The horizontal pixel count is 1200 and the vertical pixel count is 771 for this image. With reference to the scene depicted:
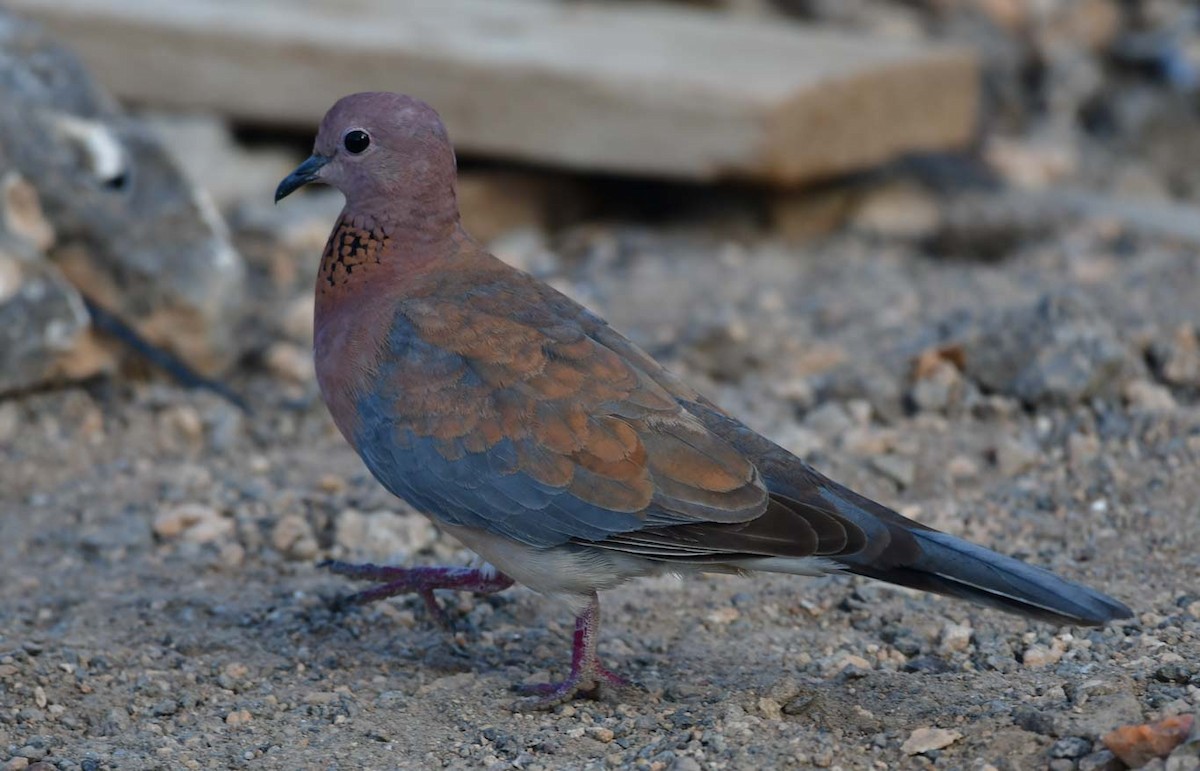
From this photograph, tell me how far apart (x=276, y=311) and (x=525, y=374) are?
2.73 m

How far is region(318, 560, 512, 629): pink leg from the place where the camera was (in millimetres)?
4160

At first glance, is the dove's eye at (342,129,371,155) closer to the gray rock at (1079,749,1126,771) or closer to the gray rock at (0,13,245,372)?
the gray rock at (0,13,245,372)

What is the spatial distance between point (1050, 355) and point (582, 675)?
2.28m

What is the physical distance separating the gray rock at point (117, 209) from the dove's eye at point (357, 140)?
5.75 ft

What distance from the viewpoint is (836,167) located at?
279 inches

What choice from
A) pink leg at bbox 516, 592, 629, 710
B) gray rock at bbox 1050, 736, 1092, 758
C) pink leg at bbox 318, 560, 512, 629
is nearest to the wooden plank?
pink leg at bbox 318, 560, 512, 629

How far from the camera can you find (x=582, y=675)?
378 cm

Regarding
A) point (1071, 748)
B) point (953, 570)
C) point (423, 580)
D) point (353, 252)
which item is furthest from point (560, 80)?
point (1071, 748)

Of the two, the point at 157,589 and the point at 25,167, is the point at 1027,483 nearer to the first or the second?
the point at 157,589

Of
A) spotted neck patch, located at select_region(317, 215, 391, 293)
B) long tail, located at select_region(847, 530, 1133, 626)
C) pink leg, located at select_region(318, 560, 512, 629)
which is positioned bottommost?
pink leg, located at select_region(318, 560, 512, 629)

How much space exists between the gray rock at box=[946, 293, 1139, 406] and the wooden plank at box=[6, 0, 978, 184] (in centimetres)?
172

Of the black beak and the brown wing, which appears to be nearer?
the brown wing

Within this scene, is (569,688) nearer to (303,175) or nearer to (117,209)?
(303,175)

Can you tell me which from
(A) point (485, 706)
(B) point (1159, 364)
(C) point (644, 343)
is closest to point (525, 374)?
(A) point (485, 706)
